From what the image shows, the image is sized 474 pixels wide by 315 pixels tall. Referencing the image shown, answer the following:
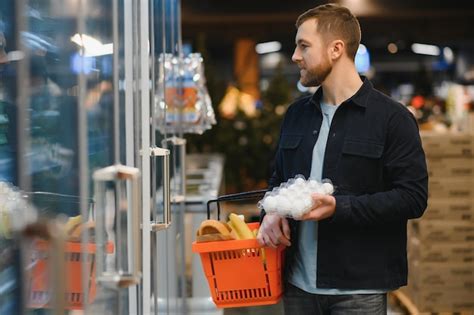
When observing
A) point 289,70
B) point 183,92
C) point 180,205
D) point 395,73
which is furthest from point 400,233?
point 395,73

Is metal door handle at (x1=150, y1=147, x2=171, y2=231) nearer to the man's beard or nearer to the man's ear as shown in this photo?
the man's beard

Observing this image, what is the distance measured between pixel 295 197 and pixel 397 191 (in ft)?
1.06

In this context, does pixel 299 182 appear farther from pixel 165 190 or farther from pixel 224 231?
pixel 165 190

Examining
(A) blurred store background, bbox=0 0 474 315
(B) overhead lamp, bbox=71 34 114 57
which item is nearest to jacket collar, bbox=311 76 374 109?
(A) blurred store background, bbox=0 0 474 315

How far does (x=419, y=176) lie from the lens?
2.64 meters

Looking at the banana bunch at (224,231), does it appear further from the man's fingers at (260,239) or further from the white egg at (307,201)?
the white egg at (307,201)

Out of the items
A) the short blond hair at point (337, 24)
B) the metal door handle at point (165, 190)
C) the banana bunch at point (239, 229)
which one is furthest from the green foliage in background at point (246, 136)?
the short blond hair at point (337, 24)

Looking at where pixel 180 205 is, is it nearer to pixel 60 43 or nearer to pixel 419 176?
pixel 419 176

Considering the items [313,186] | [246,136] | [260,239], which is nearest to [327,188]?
[313,186]

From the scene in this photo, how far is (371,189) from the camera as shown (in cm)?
270

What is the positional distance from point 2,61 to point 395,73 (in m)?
37.9

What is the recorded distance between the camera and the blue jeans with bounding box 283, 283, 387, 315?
2.67m

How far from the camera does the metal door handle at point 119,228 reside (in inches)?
77.9

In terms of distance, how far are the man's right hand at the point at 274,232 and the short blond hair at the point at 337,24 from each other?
592 mm
